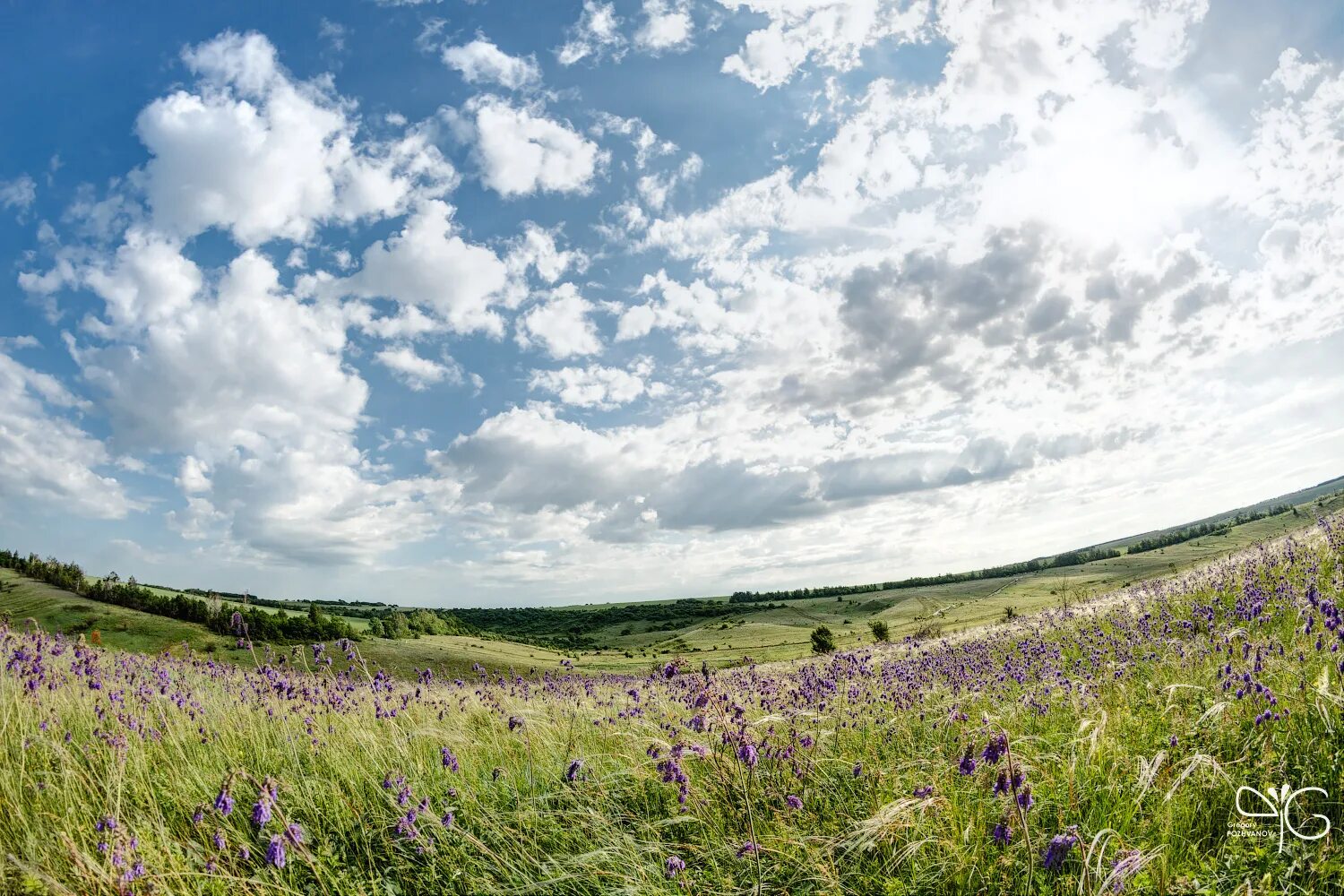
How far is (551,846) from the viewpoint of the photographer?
4340mm

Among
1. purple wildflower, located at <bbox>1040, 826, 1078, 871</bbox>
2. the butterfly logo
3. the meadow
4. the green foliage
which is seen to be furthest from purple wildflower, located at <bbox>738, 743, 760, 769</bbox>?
the green foliage

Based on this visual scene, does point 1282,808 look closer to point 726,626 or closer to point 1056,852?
point 1056,852

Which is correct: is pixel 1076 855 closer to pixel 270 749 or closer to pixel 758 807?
pixel 758 807

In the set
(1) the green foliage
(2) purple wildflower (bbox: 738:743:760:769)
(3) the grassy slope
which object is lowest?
(1) the green foliage

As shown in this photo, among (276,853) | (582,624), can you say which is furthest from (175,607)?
(582,624)

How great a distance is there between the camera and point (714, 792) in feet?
15.7

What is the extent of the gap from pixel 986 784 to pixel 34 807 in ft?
23.3

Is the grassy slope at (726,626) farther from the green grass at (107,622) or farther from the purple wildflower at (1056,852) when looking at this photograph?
the purple wildflower at (1056,852)

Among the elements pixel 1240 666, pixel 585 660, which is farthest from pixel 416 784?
pixel 585 660

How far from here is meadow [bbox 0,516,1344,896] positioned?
138 inches

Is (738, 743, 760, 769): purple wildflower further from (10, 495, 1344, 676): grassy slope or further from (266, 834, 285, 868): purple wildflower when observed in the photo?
(10, 495, 1344, 676): grassy slope

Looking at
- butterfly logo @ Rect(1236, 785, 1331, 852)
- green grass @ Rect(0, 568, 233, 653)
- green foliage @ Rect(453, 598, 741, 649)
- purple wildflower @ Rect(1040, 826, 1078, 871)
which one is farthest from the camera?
green foliage @ Rect(453, 598, 741, 649)

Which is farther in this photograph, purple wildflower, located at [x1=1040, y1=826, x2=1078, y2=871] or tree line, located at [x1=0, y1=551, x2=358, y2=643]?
tree line, located at [x1=0, y1=551, x2=358, y2=643]

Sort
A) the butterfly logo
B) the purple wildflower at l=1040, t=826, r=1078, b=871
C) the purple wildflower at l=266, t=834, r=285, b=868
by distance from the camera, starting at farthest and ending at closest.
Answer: the butterfly logo, the purple wildflower at l=266, t=834, r=285, b=868, the purple wildflower at l=1040, t=826, r=1078, b=871
